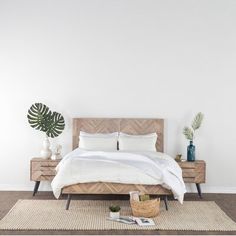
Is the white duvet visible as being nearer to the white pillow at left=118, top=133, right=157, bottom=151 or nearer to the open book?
the open book

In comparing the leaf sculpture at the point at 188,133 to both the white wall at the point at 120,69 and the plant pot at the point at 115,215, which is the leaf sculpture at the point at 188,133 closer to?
the white wall at the point at 120,69

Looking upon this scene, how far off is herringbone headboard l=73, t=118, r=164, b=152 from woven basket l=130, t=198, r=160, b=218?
5.93 ft

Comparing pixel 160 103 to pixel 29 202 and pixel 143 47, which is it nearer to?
pixel 143 47

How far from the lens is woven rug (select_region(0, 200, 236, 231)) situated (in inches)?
191

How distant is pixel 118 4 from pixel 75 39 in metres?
0.87

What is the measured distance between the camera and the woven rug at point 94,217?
4.84 m

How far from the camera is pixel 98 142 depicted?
659 centimetres

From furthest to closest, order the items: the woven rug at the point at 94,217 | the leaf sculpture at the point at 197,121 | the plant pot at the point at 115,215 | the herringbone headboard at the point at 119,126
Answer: the herringbone headboard at the point at 119,126 < the leaf sculpture at the point at 197,121 < the plant pot at the point at 115,215 < the woven rug at the point at 94,217

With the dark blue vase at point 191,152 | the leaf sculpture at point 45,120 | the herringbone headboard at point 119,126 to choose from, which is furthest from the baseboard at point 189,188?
the leaf sculpture at point 45,120

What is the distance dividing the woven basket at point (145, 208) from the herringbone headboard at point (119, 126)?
1806 mm

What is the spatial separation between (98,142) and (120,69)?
4.07 feet

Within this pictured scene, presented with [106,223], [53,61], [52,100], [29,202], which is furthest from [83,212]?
[53,61]

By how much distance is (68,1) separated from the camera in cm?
692

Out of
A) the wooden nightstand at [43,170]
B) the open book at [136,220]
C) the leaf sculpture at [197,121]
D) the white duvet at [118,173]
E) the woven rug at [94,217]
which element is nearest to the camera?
the woven rug at [94,217]
